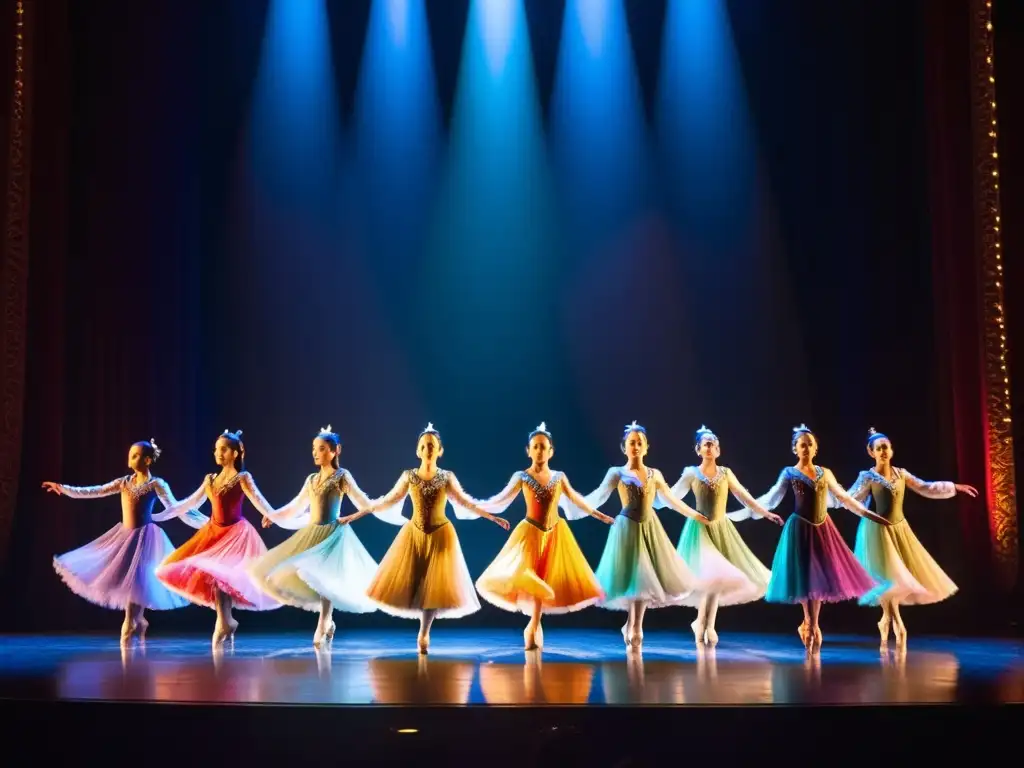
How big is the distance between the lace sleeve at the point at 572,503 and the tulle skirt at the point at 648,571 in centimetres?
22

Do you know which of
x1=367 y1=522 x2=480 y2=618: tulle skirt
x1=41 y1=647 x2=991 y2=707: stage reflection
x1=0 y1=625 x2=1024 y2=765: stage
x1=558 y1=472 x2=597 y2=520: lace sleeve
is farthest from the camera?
x1=558 y1=472 x2=597 y2=520: lace sleeve

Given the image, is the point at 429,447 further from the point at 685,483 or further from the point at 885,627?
the point at 885,627

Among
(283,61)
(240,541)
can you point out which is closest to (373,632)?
(240,541)

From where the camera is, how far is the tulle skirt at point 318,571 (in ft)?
18.7

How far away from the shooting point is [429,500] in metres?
5.89

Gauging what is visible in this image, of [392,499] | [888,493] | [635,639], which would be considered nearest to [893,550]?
[888,493]

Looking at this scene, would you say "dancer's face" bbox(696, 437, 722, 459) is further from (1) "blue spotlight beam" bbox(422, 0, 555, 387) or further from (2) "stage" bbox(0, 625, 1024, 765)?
(2) "stage" bbox(0, 625, 1024, 765)

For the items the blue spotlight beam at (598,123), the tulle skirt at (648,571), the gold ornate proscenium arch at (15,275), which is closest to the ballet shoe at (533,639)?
the tulle skirt at (648,571)

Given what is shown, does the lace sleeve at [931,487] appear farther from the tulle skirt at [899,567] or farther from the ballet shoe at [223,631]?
the ballet shoe at [223,631]

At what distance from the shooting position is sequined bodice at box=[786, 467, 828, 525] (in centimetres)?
601

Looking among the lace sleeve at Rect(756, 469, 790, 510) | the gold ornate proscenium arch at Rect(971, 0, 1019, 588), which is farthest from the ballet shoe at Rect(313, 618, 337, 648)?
the gold ornate proscenium arch at Rect(971, 0, 1019, 588)

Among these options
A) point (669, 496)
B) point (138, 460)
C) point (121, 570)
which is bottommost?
point (121, 570)

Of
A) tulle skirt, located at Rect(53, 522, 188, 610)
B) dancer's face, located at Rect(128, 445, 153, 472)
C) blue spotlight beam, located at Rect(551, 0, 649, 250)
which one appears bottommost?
tulle skirt, located at Rect(53, 522, 188, 610)

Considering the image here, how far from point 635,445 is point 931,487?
81.4 inches
